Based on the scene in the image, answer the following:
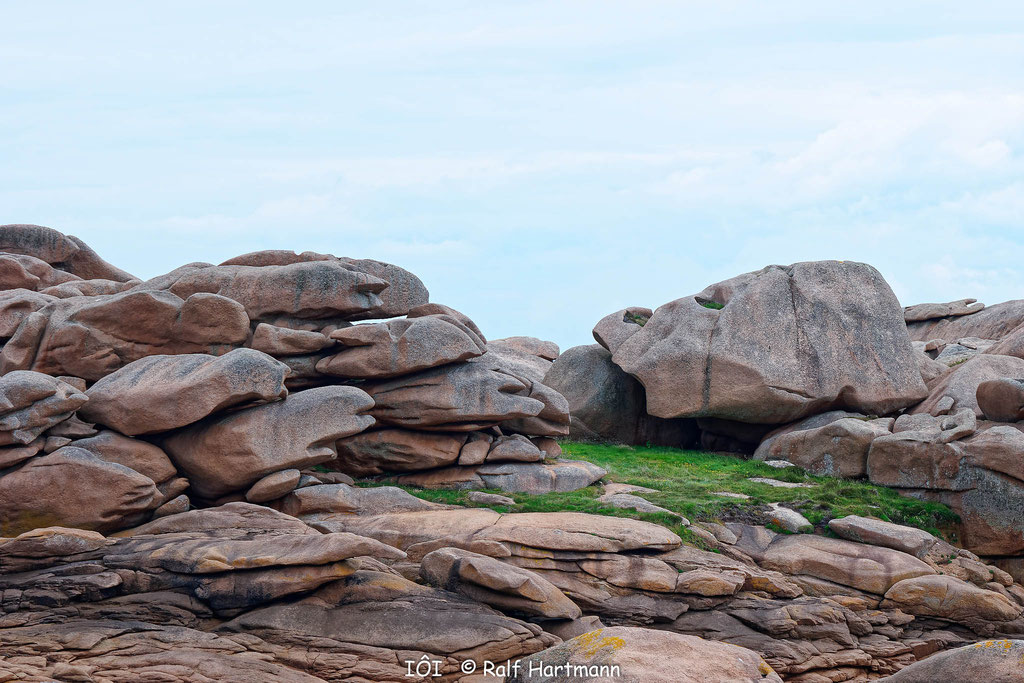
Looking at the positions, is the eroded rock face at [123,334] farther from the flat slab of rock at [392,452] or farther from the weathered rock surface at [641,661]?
the weathered rock surface at [641,661]

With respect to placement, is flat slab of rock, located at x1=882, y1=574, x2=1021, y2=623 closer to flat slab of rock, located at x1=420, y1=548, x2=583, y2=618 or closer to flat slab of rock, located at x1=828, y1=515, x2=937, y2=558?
flat slab of rock, located at x1=828, y1=515, x2=937, y2=558

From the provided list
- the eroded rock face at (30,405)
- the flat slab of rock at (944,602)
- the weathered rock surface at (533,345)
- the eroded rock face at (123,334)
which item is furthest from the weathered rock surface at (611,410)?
the eroded rock face at (30,405)

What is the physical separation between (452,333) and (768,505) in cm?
922

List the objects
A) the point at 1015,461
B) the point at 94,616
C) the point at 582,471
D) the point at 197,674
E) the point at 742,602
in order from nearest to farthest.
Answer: the point at 197,674
the point at 94,616
the point at 742,602
the point at 1015,461
the point at 582,471

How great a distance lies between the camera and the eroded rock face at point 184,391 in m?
20.3

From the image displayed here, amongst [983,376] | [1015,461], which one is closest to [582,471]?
[1015,461]

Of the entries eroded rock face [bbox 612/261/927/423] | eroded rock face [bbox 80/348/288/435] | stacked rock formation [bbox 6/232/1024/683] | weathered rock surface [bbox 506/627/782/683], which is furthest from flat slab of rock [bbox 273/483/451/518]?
eroded rock face [bbox 612/261/927/423]

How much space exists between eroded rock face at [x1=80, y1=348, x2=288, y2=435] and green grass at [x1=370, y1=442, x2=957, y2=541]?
4.87m

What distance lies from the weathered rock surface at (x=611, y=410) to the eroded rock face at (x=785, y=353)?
1.45 m

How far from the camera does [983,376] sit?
28.5 m

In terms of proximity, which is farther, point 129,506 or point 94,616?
point 129,506

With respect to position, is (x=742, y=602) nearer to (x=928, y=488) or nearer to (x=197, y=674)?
(x=928, y=488)

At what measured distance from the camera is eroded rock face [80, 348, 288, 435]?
66.6ft

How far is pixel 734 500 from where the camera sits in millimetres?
22219
